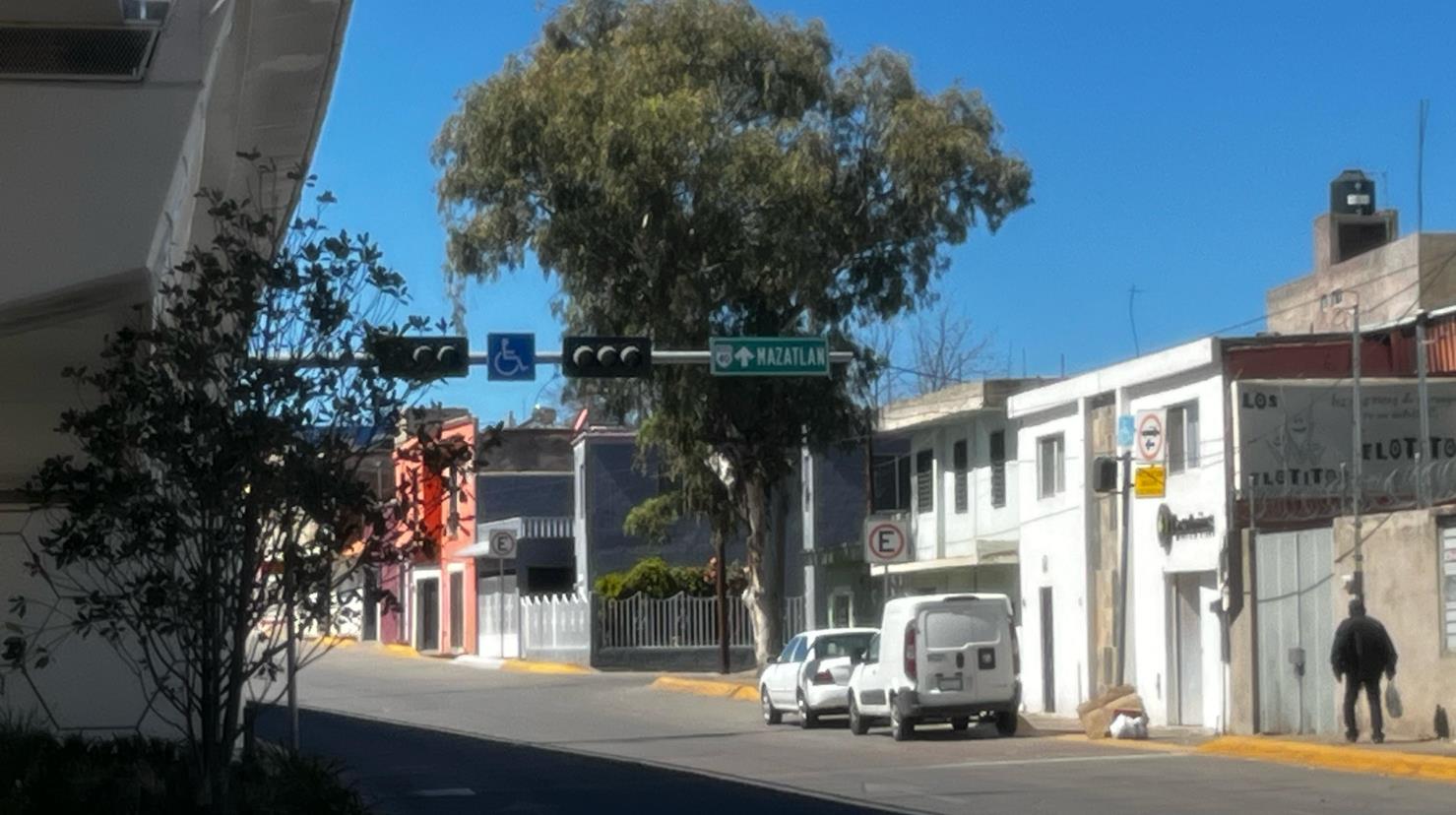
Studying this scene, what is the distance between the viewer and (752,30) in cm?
3906

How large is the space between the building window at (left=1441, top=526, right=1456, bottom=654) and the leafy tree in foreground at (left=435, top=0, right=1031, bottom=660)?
15.9 meters

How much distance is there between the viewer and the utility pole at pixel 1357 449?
24828 mm

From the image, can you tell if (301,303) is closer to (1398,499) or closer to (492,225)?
(1398,499)

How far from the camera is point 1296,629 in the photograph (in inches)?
1055

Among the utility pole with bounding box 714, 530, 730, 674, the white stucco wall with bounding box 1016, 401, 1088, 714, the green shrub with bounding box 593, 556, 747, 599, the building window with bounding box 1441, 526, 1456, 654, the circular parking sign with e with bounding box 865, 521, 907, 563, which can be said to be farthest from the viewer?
the green shrub with bounding box 593, 556, 747, 599

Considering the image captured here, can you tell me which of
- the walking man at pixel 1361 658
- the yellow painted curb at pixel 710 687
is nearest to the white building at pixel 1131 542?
the walking man at pixel 1361 658

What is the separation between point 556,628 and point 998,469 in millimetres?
18551

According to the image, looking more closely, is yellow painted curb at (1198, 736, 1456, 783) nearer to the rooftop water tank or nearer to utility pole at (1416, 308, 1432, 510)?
utility pole at (1416, 308, 1432, 510)

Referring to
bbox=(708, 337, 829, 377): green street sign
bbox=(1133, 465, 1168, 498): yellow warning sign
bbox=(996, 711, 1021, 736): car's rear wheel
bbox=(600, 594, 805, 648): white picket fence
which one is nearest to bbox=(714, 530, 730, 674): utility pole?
bbox=(600, 594, 805, 648): white picket fence

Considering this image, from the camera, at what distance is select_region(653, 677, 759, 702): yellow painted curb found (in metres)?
39.8

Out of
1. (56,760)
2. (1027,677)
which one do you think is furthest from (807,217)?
(56,760)

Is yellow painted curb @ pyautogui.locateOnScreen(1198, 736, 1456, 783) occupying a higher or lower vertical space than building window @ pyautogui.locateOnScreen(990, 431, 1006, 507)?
lower

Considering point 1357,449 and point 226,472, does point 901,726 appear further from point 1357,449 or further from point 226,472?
point 226,472

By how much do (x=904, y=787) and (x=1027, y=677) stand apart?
16.9 meters
